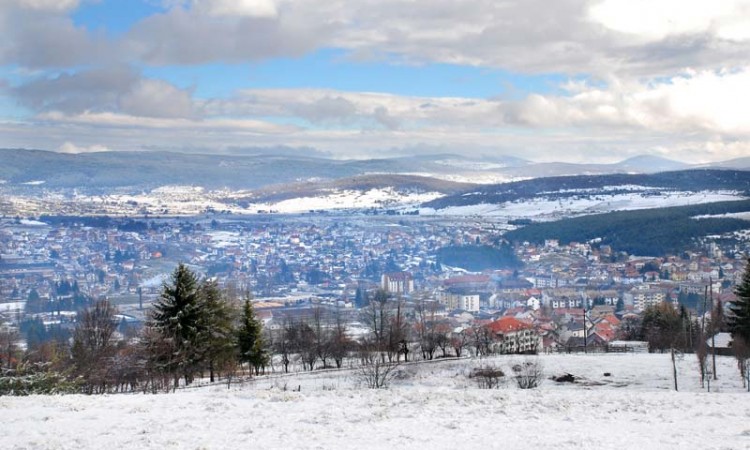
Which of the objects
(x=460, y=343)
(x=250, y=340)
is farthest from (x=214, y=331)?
(x=460, y=343)

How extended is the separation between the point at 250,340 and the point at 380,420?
21437mm

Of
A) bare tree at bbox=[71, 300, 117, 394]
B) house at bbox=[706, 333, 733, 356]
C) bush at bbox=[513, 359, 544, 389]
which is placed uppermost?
bare tree at bbox=[71, 300, 117, 394]

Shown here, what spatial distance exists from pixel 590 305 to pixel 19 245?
367 ft

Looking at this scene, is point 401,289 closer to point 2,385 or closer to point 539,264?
point 539,264

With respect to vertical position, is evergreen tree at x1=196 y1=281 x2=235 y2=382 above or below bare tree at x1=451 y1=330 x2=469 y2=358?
above

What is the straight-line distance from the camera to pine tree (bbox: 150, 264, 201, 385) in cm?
2831

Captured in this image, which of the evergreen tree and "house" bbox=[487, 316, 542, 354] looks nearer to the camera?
the evergreen tree

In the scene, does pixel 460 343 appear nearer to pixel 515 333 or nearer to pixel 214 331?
pixel 214 331

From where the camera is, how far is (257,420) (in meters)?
14.2

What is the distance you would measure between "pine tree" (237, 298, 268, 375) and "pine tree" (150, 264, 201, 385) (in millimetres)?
5408

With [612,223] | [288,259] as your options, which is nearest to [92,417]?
[288,259]

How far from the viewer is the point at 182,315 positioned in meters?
28.8

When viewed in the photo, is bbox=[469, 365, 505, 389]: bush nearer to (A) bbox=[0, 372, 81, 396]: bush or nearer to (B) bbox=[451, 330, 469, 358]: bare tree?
(A) bbox=[0, 372, 81, 396]: bush

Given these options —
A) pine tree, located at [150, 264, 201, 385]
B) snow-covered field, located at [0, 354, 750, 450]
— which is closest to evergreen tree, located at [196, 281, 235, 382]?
pine tree, located at [150, 264, 201, 385]
